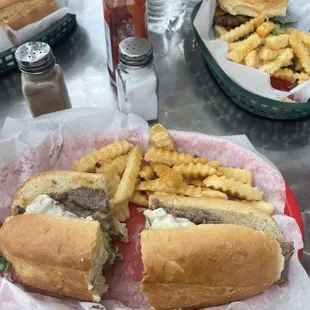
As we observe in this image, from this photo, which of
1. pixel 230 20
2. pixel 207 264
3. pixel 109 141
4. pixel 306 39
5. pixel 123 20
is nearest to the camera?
pixel 207 264

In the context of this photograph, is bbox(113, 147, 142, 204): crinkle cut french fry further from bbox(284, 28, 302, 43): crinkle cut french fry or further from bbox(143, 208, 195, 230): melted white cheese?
bbox(284, 28, 302, 43): crinkle cut french fry

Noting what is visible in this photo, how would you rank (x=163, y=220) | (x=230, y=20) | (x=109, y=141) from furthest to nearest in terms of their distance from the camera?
(x=230, y=20) → (x=109, y=141) → (x=163, y=220)

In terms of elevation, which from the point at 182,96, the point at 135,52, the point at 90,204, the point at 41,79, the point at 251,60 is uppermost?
the point at 135,52

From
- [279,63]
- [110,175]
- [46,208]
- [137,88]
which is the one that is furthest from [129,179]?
[279,63]

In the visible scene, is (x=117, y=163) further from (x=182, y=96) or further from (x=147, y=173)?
(x=182, y=96)

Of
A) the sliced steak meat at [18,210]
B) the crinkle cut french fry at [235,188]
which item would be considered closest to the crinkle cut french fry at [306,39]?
the crinkle cut french fry at [235,188]

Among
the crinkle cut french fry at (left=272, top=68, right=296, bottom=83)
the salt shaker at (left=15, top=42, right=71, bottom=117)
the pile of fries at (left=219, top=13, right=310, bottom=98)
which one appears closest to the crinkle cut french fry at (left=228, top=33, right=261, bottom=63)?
the pile of fries at (left=219, top=13, right=310, bottom=98)
